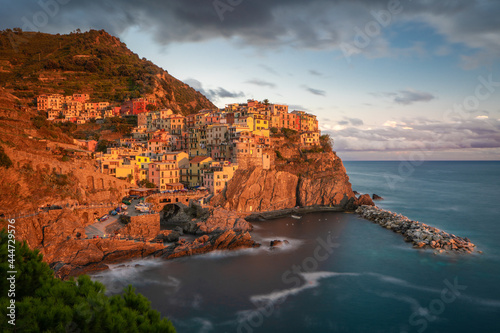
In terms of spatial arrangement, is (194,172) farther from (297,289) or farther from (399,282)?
(399,282)

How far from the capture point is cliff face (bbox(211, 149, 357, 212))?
4562cm

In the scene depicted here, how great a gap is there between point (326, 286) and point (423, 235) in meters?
15.7

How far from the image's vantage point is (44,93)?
70875mm

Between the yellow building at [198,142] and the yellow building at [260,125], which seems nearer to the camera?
the yellow building at [198,142]

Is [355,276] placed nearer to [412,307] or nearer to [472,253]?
[412,307]

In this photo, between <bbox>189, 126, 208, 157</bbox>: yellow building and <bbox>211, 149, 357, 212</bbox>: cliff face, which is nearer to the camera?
<bbox>211, 149, 357, 212</bbox>: cliff face

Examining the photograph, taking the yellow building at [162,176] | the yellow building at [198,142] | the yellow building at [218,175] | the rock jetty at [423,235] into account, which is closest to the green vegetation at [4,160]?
the yellow building at [162,176]

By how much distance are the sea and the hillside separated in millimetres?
58297

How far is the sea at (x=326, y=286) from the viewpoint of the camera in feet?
63.2

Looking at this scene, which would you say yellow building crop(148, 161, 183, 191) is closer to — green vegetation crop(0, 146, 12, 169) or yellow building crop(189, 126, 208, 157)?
yellow building crop(189, 126, 208, 157)

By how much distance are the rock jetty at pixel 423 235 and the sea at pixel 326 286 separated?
3.52 ft

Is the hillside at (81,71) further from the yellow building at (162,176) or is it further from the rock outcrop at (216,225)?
the rock outcrop at (216,225)

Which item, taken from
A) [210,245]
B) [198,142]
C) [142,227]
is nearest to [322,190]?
[198,142]

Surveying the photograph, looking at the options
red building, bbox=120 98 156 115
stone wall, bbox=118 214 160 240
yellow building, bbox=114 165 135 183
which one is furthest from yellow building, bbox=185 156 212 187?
red building, bbox=120 98 156 115
